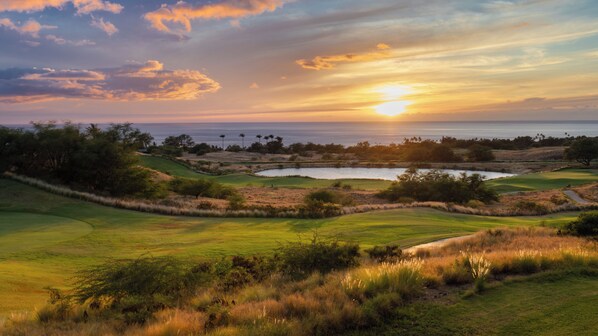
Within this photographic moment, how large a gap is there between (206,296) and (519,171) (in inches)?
3011

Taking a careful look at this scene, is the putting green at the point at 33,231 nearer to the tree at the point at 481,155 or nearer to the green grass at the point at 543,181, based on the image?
the green grass at the point at 543,181

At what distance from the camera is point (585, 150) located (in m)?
68.6

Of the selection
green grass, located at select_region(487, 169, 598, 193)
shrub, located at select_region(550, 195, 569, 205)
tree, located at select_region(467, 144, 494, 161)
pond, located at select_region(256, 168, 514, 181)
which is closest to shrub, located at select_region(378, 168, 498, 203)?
shrub, located at select_region(550, 195, 569, 205)

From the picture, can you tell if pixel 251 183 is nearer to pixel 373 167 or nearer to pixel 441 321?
pixel 373 167

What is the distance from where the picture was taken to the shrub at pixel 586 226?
16016 mm

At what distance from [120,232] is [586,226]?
19.3 metres

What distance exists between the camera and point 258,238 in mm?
18172

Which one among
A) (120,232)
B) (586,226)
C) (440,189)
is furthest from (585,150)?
(120,232)

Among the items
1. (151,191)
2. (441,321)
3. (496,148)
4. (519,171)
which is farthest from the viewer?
(496,148)

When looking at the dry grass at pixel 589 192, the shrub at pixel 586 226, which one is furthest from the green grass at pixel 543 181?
the shrub at pixel 586 226

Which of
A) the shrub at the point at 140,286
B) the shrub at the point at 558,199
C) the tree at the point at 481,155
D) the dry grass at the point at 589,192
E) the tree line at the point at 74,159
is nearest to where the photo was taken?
the shrub at the point at 140,286

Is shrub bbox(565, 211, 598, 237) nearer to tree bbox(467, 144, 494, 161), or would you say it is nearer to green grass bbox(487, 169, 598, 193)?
green grass bbox(487, 169, 598, 193)

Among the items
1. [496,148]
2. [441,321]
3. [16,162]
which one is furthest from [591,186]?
[496,148]

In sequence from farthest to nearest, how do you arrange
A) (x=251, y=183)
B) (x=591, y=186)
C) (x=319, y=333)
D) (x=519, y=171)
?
(x=519, y=171), (x=251, y=183), (x=591, y=186), (x=319, y=333)
